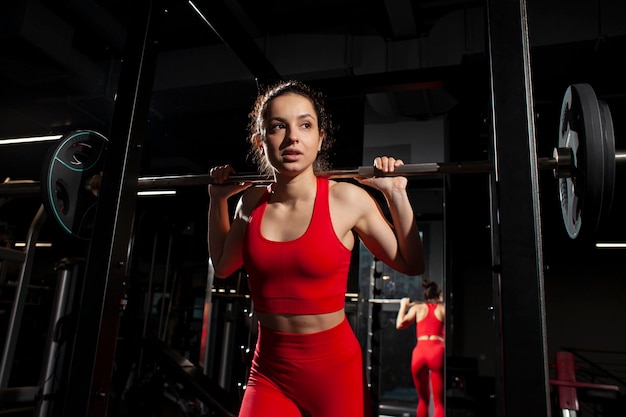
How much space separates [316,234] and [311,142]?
34 centimetres

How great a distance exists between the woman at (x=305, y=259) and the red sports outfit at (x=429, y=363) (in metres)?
4.43

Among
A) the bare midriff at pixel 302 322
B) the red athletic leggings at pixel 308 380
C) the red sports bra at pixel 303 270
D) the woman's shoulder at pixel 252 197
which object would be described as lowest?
the red athletic leggings at pixel 308 380

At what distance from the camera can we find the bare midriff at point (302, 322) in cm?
161

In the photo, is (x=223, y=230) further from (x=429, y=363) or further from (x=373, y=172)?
(x=429, y=363)

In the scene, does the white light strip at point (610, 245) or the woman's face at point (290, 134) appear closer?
the woman's face at point (290, 134)

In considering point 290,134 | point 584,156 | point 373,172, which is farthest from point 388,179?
point 584,156

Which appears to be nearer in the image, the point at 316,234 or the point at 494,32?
the point at 494,32

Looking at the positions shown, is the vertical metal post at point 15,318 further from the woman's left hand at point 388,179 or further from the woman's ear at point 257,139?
the woman's left hand at point 388,179

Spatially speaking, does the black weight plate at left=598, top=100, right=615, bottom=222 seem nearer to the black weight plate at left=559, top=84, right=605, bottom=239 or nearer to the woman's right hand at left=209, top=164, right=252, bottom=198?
the black weight plate at left=559, top=84, right=605, bottom=239

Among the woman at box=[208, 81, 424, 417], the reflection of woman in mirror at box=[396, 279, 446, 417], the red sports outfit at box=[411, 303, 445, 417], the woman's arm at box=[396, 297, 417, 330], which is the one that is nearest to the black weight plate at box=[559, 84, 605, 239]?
the woman at box=[208, 81, 424, 417]

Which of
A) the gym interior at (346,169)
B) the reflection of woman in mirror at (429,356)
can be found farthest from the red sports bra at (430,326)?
the gym interior at (346,169)

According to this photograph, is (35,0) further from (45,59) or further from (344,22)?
(344,22)

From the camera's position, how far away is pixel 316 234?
1.62 meters

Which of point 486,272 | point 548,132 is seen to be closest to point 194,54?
point 548,132
